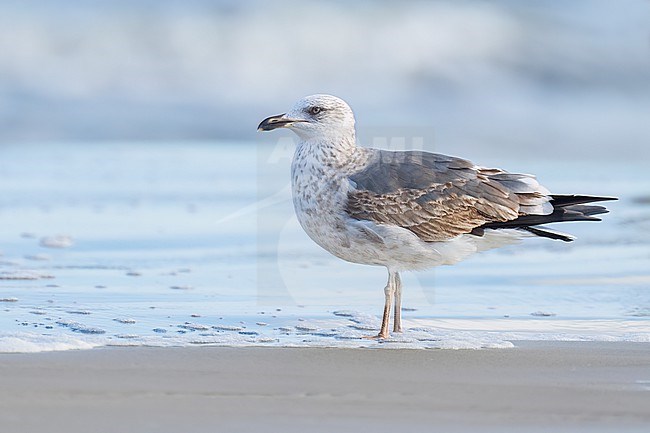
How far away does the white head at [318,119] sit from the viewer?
5.97 metres

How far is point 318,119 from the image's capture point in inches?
236

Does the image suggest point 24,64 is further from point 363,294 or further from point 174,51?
point 363,294

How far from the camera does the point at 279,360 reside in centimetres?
468

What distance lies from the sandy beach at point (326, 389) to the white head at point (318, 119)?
1.38 m

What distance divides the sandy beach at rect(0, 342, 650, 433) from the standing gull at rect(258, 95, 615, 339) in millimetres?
766

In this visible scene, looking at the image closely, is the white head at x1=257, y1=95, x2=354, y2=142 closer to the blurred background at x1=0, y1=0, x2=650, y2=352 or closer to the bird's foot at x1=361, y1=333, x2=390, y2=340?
the blurred background at x1=0, y1=0, x2=650, y2=352

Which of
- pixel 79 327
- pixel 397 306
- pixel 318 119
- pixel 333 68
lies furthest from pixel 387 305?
pixel 333 68

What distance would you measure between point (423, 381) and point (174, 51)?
12.8 metres

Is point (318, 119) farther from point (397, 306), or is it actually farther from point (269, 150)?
point (269, 150)

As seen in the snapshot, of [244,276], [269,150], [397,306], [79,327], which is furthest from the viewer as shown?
[269,150]

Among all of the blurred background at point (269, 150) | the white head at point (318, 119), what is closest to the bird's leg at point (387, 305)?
the blurred background at point (269, 150)

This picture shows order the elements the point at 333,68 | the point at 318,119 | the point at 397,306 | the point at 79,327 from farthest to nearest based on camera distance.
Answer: the point at 333,68 < the point at 318,119 < the point at 397,306 < the point at 79,327

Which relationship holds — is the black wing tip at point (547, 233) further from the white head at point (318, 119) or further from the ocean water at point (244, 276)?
the white head at point (318, 119)

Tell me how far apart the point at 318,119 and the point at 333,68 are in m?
10.3
